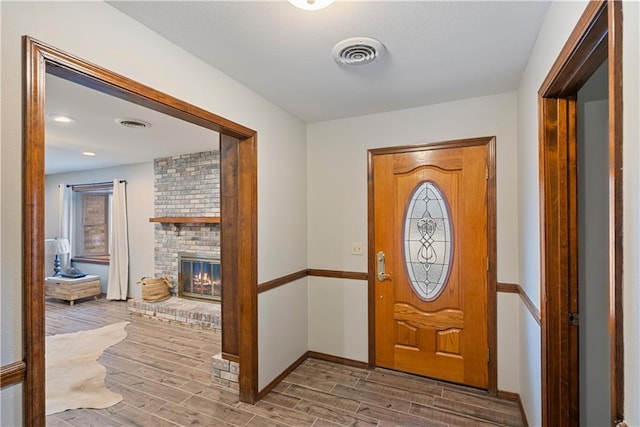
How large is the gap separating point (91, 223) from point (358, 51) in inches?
277

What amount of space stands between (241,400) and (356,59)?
8.76 ft

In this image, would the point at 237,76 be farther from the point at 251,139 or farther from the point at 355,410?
the point at 355,410

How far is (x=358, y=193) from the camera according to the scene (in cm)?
300

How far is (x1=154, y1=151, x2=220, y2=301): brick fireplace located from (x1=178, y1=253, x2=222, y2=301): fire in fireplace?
0.02m

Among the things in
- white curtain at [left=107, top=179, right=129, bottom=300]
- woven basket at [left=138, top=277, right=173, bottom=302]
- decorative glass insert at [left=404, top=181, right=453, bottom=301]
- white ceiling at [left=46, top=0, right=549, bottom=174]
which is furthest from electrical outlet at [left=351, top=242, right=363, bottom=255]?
white curtain at [left=107, top=179, right=129, bottom=300]

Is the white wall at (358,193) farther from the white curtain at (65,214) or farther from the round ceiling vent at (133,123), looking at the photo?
the white curtain at (65,214)

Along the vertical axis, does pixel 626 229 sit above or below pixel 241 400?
above

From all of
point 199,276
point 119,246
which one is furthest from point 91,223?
point 199,276

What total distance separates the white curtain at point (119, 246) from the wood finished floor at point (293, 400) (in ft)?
8.31

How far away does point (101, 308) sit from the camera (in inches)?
204

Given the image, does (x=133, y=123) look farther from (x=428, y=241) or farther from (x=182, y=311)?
(x=428, y=241)

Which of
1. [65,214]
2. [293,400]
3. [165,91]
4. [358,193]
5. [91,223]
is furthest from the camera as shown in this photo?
[91,223]

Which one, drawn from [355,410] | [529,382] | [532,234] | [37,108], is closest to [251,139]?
[37,108]

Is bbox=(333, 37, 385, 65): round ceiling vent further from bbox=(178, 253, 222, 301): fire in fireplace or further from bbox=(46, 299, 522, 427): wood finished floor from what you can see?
bbox=(178, 253, 222, 301): fire in fireplace
